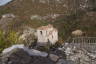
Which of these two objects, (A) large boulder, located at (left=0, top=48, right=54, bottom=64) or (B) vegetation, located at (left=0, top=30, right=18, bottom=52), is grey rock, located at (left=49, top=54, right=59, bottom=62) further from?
(B) vegetation, located at (left=0, top=30, right=18, bottom=52)

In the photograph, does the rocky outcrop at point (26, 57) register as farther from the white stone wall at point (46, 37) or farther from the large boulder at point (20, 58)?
the white stone wall at point (46, 37)

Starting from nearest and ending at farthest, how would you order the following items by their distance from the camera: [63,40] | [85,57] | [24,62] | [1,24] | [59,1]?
[24,62], [85,57], [63,40], [1,24], [59,1]

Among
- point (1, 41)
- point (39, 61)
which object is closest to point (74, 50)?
point (39, 61)

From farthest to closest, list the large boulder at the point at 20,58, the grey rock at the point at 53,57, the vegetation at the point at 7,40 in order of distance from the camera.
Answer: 1. the vegetation at the point at 7,40
2. the grey rock at the point at 53,57
3. the large boulder at the point at 20,58

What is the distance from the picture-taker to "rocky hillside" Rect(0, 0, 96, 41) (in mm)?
19203

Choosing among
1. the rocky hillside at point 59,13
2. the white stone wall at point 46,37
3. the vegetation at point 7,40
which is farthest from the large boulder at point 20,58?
the rocky hillside at point 59,13

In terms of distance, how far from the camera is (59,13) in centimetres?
2370

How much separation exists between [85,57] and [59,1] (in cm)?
1448

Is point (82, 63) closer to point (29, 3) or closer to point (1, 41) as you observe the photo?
point (1, 41)

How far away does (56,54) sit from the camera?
1297 centimetres

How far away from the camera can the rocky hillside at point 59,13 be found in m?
19.2

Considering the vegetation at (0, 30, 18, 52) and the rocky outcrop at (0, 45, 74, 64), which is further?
the vegetation at (0, 30, 18, 52)

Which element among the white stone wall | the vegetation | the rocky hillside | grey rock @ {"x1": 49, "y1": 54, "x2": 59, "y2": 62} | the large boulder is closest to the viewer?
A: the large boulder

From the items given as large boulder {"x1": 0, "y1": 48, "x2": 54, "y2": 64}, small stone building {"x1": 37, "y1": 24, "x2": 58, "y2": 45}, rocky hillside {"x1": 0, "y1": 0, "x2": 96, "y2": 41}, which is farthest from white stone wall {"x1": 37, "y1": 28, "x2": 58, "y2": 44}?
large boulder {"x1": 0, "y1": 48, "x2": 54, "y2": 64}
